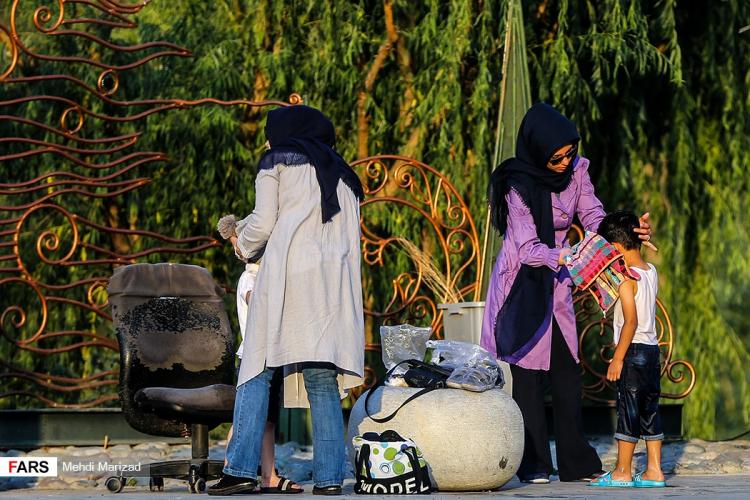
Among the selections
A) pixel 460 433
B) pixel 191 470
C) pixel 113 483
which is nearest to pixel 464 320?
pixel 460 433

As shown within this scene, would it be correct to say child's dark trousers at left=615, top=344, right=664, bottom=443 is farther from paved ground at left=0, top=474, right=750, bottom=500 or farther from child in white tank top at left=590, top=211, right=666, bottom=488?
paved ground at left=0, top=474, right=750, bottom=500

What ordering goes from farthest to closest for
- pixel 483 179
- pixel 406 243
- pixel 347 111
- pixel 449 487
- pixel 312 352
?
pixel 347 111 → pixel 483 179 → pixel 406 243 → pixel 449 487 → pixel 312 352

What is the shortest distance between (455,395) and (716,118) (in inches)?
238

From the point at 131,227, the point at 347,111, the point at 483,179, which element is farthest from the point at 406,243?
the point at 131,227

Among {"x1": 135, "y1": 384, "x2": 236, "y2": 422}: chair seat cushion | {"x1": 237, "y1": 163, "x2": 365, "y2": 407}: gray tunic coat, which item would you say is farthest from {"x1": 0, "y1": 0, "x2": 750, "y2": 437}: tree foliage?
{"x1": 237, "y1": 163, "x2": 365, "y2": 407}: gray tunic coat

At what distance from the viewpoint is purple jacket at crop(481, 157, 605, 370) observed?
6703 millimetres

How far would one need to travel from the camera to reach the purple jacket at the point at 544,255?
6703 millimetres

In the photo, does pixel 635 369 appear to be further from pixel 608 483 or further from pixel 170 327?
pixel 170 327

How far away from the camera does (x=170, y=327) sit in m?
7.15

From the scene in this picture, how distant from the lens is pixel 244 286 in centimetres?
725

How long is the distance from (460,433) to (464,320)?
2.34 m

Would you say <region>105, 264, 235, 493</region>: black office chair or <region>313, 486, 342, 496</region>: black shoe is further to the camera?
<region>105, 264, 235, 493</region>: black office chair

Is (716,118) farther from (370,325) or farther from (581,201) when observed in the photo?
(581,201)

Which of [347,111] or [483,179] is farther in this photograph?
[347,111]
